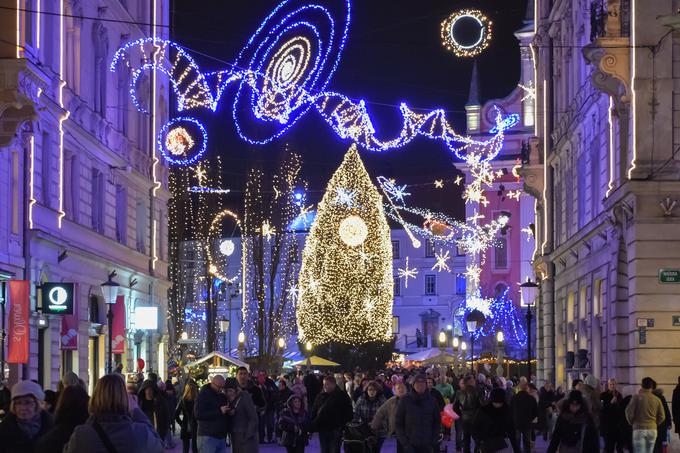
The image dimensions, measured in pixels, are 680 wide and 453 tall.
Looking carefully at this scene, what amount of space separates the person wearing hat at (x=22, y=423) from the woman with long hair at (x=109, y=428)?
1.71m

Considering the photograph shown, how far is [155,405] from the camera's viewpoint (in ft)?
108

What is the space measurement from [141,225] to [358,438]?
102ft

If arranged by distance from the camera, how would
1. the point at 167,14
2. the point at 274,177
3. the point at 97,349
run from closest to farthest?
the point at 97,349 → the point at 167,14 → the point at 274,177

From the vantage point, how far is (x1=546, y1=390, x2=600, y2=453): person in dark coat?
19.0 m

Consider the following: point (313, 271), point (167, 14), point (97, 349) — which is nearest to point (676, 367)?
point (97, 349)

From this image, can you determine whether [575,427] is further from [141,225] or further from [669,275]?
[141,225]

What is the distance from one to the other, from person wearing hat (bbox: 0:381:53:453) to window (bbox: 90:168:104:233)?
32.4 meters

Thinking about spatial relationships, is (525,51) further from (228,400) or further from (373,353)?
(228,400)

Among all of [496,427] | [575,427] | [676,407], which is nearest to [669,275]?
[676,407]

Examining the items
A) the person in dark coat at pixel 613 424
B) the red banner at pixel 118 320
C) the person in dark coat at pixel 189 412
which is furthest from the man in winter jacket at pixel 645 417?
the red banner at pixel 118 320

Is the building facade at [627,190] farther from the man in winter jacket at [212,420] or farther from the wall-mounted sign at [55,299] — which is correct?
the wall-mounted sign at [55,299]

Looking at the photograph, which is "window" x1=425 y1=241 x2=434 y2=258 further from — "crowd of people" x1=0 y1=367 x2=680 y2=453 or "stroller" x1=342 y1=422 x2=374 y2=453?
"stroller" x1=342 y1=422 x2=374 y2=453

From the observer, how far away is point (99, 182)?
44.9 m

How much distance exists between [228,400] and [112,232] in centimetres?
2624
